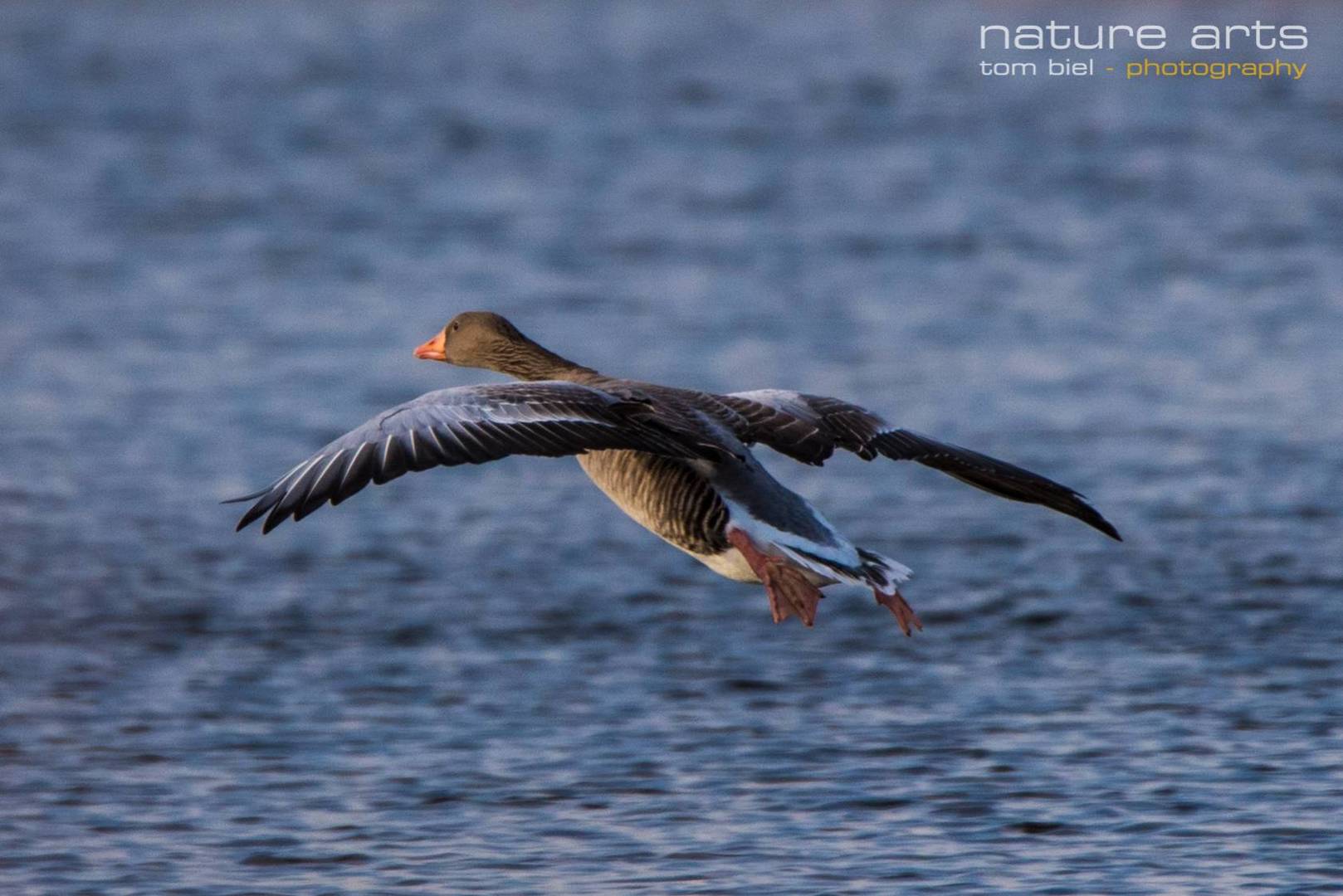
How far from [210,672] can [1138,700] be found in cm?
448

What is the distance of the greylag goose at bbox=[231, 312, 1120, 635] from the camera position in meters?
7.25

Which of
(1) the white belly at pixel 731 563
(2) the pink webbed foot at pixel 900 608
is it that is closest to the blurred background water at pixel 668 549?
(2) the pink webbed foot at pixel 900 608

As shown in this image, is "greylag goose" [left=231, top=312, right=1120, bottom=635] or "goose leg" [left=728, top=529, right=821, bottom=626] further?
"goose leg" [left=728, top=529, right=821, bottom=626]

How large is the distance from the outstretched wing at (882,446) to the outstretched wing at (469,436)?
0.51 metres

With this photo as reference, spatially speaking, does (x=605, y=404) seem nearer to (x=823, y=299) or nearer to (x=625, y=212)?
(x=823, y=299)

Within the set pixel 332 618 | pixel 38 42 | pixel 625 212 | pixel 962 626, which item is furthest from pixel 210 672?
pixel 38 42

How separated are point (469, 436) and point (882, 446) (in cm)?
187

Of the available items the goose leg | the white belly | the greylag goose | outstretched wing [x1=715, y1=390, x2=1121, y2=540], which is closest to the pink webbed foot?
the greylag goose

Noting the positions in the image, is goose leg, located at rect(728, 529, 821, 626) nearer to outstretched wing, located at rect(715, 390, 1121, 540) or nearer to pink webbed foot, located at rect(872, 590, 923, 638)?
pink webbed foot, located at rect(872, 590, 923, 638)

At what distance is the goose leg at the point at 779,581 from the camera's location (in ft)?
25.8

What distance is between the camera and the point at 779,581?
7.91 metres

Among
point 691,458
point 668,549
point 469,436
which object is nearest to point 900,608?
point 691,458

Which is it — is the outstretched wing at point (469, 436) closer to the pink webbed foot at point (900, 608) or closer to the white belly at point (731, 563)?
the white belly at point (731, 563)

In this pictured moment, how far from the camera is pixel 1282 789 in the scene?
346 inches
